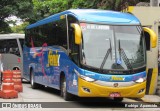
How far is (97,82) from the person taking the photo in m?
13.0

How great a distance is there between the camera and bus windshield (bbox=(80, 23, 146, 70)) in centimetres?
1334

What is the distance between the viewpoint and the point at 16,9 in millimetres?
35438

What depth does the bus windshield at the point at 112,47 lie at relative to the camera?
1334 centimetres

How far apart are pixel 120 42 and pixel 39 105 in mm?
3489

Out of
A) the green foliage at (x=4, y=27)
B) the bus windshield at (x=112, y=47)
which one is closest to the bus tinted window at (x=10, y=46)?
the green foliage at (x=4, y=27)

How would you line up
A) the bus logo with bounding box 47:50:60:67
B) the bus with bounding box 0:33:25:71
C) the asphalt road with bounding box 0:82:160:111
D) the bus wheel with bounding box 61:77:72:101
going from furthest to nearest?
the bus with bounding box 0:33:25:71, the bus logo with bounding box 47:50:60:67, the bus wheel with bounding box 61:77:72:101, the asphalt road with bounding box 0:82:160:111

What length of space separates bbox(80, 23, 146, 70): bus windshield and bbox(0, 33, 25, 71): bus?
12943mm

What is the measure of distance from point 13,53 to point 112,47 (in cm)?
1359

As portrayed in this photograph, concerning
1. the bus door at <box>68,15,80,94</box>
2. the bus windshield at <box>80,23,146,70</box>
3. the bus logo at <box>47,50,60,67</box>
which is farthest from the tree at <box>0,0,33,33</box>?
the bus windshield at <box>80,23,146,70</box>

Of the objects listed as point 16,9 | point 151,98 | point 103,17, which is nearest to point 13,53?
point 16,9

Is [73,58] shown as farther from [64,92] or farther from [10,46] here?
[10,46]

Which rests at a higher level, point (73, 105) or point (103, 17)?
point (103, 17)

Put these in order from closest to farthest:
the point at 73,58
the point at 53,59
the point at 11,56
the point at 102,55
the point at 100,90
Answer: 1. the point at 100,90
2. the point at 102,55
3. the point at 73,58
4. the point at 53,59
5. the point at 11,56

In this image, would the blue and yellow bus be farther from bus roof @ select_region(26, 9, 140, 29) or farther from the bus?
the bus
